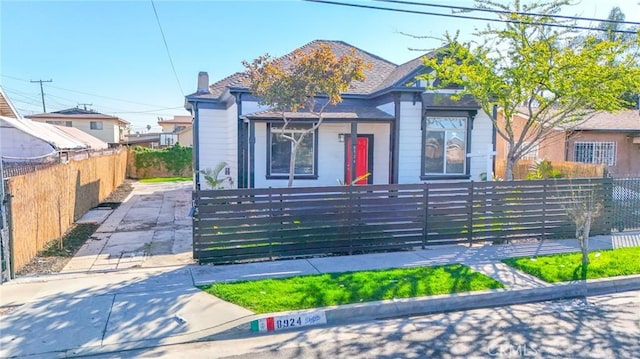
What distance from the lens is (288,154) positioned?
13.5 meters

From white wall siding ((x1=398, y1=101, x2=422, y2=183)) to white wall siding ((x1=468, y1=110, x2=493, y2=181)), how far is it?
1822 millimetres

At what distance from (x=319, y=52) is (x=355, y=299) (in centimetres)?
552

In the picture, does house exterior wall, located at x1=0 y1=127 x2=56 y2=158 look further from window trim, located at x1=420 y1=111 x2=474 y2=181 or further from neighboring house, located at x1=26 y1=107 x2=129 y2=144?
neighboring house, located at x1=26 y1=107 x2=129 y2=144

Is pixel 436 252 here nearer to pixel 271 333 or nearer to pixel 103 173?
pixel 271 333

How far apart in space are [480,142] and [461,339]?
990 centimetres

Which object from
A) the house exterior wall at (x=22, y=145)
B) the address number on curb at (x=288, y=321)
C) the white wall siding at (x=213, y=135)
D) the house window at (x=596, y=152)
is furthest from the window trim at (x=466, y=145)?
the house exterior wall at (x=22, y=145)

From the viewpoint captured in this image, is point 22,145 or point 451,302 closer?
point 451,302

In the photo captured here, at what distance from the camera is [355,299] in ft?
19.7

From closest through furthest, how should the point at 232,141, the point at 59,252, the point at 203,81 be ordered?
1. the point at 59,252
2. the point at 232,141
3. the point at 203,81

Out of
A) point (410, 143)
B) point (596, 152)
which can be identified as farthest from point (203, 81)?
point (596, 152)

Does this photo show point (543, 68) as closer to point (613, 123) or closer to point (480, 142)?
point (480, 142)

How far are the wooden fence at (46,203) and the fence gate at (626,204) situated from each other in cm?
1275

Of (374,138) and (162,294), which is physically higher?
(374,138)

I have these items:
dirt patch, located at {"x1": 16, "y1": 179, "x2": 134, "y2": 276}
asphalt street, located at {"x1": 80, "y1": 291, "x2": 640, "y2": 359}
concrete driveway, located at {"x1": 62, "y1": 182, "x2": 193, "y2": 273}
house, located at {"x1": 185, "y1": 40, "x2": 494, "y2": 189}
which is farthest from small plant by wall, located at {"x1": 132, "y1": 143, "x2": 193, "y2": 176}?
asphalt street, located at {"x1": 80, "y1": 291, "x2": 640, "y2": 359}
